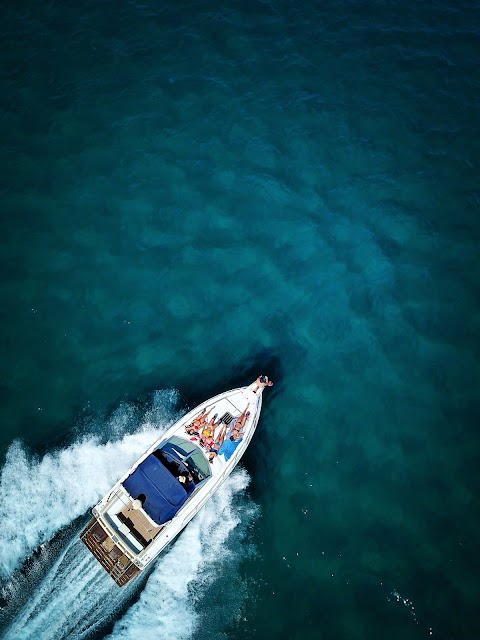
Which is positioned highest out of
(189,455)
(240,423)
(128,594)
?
(240,423)

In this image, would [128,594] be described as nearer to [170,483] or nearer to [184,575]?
[184,575]

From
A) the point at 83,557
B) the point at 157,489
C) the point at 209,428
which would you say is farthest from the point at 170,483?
the point at 83,557

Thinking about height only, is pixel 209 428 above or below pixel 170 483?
above

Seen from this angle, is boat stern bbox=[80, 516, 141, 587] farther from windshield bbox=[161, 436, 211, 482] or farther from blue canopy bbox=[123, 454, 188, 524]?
windshield bbox=[161, 436, 211, 482]

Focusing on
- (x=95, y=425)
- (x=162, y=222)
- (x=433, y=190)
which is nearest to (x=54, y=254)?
(x=162, y=222)

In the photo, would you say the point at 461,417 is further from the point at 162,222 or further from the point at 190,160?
the point at 190,160

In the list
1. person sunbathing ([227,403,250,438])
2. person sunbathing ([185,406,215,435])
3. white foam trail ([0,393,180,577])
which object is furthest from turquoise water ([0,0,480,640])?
person sunbathing ([185,406,215,435])
